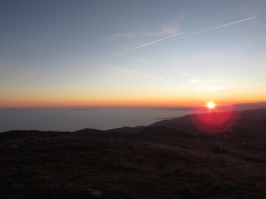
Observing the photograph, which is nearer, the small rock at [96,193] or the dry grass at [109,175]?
the small rock at [96,193]

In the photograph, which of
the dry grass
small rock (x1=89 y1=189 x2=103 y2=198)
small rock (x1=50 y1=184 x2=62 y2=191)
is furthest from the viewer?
the dry grass

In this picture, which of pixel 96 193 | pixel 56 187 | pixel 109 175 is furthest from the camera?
pixel 109 175

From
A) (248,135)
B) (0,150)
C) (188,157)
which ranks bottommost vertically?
(248,135)

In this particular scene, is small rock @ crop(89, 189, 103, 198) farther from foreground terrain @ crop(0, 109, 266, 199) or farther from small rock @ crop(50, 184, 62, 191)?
small rock @ crop(50, 184, 62, 191)

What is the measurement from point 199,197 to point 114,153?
24.5 feet

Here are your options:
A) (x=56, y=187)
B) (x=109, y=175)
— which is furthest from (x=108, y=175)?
(x=56, y=187)

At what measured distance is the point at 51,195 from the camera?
6988 mm

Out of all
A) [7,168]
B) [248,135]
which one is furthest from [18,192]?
[248,135]

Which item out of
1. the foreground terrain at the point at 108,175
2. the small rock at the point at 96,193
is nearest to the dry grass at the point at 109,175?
the foreground terrain at the point at 108,175

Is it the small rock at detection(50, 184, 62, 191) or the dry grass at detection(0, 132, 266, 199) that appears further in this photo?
the dry grass at detection(0, 132, 266, 199)

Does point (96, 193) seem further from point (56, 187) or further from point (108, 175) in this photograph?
point (108, 175)

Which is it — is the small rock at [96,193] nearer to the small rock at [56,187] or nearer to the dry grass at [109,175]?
the dry grass at [109,175]

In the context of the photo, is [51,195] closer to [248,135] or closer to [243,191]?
[243,191]

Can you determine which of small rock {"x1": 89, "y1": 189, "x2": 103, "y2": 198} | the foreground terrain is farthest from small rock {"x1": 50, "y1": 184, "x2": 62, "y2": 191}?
small rock {"x1": 89, "y1": 189, "x2": 103, "y2": 198}
